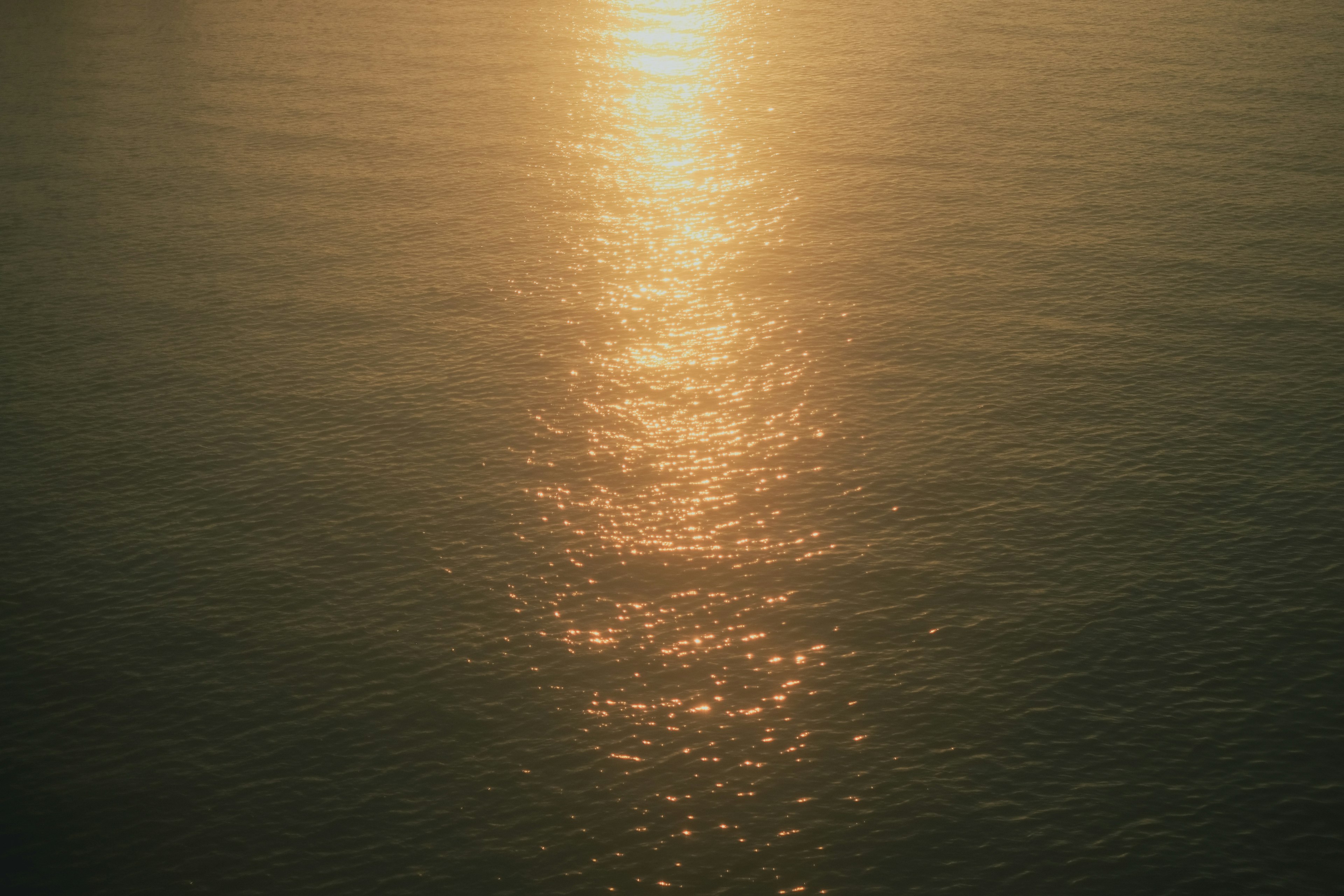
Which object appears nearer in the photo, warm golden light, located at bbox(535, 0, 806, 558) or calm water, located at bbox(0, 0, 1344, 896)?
calm water, located at bbox(0, 0, 1344, 896)

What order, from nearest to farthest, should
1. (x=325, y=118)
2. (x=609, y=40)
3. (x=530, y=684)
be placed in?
1. (x=530, y=684)
2. (x=325, y=118)
3. (x=609, y=40)

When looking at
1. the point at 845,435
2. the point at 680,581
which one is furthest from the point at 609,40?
the point at 680,581

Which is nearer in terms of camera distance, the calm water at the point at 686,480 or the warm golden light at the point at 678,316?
the calm water at the point at 686,480

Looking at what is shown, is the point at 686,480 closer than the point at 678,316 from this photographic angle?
Yes

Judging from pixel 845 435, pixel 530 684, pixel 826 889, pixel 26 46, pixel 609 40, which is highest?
pixel 26 46

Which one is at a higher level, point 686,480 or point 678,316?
point 678,316

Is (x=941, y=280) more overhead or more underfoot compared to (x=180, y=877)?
more overhead

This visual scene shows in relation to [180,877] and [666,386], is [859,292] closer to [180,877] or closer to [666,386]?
[666,386]

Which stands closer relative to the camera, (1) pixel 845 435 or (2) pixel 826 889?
(2) pixel 826 889
